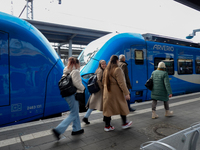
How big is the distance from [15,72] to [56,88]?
106 centimetres

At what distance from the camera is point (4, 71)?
144 inches

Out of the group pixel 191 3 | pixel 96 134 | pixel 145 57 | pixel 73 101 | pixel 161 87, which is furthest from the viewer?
pixel 145 57

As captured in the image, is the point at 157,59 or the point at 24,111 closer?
the point at 24,111

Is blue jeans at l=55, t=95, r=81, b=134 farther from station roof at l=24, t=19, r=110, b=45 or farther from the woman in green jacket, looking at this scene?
station roof at l=24, t=19, r=110, b=45

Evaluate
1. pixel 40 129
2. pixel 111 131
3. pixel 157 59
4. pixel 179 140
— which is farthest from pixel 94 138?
pixel 157 59

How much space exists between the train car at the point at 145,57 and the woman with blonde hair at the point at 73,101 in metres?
2.34

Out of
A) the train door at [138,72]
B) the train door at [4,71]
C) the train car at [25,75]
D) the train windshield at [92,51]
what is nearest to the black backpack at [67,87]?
the train car at [25,75]

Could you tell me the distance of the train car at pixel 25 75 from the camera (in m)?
3.70

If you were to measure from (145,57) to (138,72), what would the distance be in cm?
80

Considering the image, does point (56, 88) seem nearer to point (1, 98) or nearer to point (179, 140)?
point (1, 98)

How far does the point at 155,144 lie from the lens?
5.04 ft

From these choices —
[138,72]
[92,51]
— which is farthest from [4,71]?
[138,72]

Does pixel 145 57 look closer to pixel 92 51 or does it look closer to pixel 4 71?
pixel 92 51

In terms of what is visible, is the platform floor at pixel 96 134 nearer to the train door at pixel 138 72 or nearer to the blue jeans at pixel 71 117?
the blue jeans at pixel 71 117
